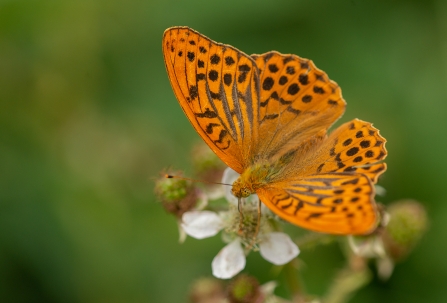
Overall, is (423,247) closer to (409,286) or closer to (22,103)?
(409,286)

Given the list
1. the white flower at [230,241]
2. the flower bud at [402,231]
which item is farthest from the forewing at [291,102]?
the flower bud at [402,231]

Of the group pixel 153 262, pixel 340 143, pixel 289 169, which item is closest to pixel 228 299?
pixel 289 169

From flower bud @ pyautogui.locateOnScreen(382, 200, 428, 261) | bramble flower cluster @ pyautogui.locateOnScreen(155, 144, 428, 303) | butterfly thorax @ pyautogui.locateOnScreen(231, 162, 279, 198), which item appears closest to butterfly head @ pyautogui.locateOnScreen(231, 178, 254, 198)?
butterfly thorax @ pyautogui.locateOnScreen(231, 162, 279, 198)

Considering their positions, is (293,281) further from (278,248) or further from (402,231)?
(402,231)

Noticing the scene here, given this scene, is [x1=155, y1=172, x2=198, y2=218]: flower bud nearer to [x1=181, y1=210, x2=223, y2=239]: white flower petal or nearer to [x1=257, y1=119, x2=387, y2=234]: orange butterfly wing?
[x1=181, y1=210, x2=223, y2=239]: white flower petal

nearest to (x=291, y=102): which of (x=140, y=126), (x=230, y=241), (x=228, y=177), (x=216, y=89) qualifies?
(x=216, y=89)

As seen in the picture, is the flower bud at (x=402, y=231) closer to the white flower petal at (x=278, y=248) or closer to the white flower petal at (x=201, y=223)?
the white flower petal at (x=278, y=248)
